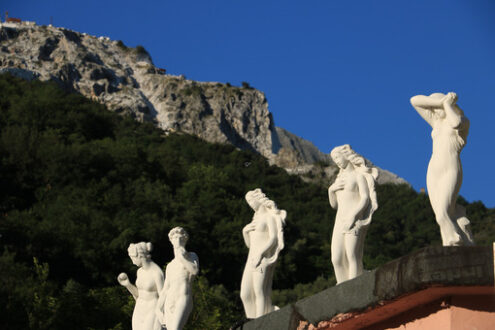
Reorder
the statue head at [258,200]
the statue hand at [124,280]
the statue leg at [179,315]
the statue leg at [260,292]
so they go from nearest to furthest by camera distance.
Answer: the statue leg at [179,315], the statue leg at [260,292], the statue head at [258,200], the statue hand at [124,280]

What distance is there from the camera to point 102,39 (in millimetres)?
132250

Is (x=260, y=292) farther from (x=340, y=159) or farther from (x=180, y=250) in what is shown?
(x=340, y=159)

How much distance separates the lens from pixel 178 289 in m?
13.5

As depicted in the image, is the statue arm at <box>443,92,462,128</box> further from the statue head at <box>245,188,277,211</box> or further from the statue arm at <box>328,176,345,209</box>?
the statue head at <box>245,188,277,211</box>

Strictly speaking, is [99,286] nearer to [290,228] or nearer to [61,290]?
[61,290]

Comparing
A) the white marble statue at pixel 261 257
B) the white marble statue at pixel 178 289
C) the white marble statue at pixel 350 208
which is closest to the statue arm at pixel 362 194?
the white marble statue at pixel 350 208

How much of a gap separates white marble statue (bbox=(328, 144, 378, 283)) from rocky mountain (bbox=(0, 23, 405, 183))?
8790 centimetres

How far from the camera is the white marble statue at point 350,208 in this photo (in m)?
11.9

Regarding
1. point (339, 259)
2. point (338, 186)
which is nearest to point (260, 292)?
point (339, 259)

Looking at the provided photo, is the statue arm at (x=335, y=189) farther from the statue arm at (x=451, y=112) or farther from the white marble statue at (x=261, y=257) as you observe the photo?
the statue arm at (x=451, y=112)

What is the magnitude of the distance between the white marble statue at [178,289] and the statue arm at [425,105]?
4976 millimetres

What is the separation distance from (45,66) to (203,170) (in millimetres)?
55458

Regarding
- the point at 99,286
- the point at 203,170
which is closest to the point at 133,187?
the point at 203,170

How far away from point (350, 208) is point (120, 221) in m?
33.6
